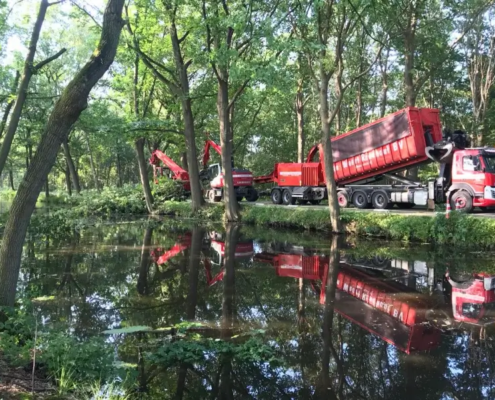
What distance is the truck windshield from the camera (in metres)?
14.8

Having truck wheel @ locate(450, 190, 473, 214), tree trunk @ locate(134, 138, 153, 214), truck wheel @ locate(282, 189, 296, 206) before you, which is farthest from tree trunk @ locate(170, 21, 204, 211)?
truck wheel @ locate(450, 190, 473, 214)

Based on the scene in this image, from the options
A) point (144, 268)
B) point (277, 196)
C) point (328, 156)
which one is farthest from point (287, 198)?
point (144, 268)

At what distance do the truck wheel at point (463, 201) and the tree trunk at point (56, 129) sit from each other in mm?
13301

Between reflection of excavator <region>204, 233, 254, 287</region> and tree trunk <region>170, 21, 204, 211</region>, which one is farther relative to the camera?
tree trunk <region>170, 21, 204, 211</region>

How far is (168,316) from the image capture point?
290 inches

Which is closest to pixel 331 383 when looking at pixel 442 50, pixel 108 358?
pixel 108 358

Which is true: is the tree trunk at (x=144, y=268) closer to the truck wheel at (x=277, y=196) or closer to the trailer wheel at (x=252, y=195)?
the truck wheel at (x=277, y=196)

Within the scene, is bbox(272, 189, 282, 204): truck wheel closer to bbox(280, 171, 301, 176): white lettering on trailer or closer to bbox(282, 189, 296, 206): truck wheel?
bbox(282, 189, 296, 206): truck wheel

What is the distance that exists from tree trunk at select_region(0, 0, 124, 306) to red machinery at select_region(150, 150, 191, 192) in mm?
25100

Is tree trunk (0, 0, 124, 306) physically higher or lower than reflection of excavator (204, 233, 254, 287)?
higher

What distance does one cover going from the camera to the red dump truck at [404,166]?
15141mm

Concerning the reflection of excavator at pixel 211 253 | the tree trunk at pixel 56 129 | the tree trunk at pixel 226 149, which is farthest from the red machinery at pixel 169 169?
the tree trunk at pixel 56 129

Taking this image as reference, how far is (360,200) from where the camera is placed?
782 inches

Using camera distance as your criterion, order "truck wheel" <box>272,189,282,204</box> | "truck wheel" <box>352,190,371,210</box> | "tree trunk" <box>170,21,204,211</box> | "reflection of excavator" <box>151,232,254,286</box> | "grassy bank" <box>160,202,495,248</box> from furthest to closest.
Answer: "truck wheel" <box>272,189,282,204</box> < "tree trunk" <box>170,21,204,211</box> < "truck wheel" <box>352,190,371,210</box> < "grassy bank" <box>160,202,495,248</box> < "reflection of excavator" <box>151,232,254,286</box>
